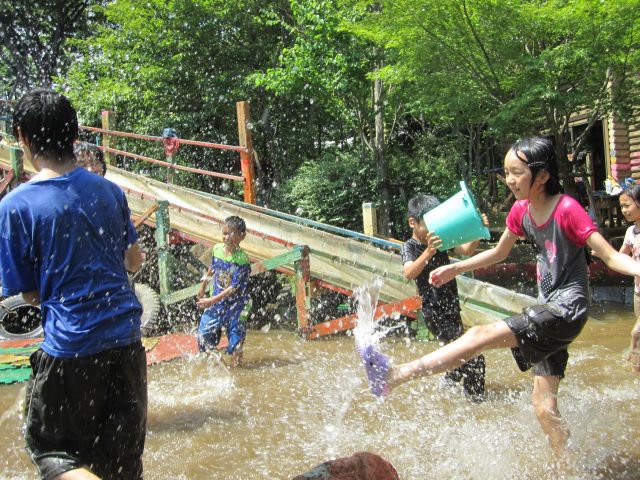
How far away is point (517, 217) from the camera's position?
11.4 ft

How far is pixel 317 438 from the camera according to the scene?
4.12 metres

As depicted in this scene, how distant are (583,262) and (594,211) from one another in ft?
30.2

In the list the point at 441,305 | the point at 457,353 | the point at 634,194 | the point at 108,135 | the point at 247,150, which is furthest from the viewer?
the point at 108,135

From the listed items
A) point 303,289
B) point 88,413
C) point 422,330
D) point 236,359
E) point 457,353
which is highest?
point 88,413

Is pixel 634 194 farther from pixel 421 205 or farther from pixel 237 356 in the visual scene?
pixel 237 356

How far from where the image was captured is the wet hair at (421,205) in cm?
466

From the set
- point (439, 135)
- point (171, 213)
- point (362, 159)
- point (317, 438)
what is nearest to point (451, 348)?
point (317, 438)

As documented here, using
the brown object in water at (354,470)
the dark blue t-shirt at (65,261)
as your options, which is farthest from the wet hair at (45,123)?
the brown object in water at (354,470)

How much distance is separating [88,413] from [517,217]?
2447 millimetres

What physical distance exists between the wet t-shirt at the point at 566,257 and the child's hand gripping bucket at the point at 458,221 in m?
0.59

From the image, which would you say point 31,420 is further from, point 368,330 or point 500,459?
point 500,459

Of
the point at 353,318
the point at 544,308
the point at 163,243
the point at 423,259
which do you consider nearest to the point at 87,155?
the point at 423,259

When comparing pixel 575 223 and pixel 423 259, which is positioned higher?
pixel 575 223

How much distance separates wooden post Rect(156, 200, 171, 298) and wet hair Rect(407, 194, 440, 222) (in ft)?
14.8
